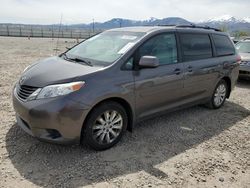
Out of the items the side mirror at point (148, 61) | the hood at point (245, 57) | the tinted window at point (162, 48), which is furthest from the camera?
the hood at point (245, 57)

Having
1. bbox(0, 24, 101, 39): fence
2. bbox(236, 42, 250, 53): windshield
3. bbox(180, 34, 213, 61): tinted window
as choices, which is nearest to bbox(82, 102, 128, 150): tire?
bbox(180, 34, 213, 61): tinted window

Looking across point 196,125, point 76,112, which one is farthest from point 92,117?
point 196,125

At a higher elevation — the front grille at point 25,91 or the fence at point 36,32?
the fence at point 36,32

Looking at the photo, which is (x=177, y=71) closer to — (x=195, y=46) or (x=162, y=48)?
(x=162, y=48)

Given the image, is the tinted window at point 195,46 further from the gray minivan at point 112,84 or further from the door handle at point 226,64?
the door handle at point 226,64

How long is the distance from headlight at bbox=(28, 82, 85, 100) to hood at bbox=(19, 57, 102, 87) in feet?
0.24

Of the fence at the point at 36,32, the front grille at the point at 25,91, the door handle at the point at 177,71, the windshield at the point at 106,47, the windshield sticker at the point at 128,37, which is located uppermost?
the fence at the point at 36,32

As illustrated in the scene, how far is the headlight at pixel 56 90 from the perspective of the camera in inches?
128

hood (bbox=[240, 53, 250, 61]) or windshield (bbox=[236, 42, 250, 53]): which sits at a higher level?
windshield (bbox=[236, 42, 250, 53])

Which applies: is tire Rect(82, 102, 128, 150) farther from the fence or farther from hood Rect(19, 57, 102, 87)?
the fence

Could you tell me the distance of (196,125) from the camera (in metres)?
4.98

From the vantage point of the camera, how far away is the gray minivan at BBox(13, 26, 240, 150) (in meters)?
3.28

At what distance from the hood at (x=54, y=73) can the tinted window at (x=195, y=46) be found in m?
1.93

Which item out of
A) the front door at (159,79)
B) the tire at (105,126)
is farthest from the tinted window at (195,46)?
the tire at (105,126)
